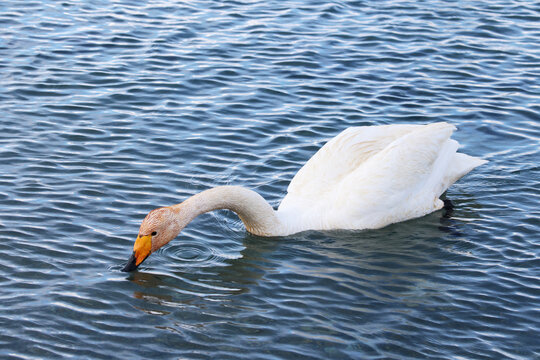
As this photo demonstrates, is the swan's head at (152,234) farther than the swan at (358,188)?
No

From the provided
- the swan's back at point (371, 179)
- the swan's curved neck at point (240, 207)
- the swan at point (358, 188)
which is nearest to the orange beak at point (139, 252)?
the swan's curved neck at point (240, 207)

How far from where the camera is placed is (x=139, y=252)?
9.11m

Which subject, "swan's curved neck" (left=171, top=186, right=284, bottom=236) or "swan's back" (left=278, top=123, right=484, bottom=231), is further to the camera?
"swan's back" (left=278, top=123, right=484, bottom=231)

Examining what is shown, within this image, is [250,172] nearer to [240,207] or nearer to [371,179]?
[240,207]

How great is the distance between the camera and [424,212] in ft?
36.6

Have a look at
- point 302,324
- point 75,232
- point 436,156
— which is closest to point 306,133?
point 436,156

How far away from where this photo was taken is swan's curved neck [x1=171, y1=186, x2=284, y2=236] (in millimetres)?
9648

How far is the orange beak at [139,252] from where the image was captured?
358 inches

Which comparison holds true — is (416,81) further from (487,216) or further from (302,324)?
(302,324)

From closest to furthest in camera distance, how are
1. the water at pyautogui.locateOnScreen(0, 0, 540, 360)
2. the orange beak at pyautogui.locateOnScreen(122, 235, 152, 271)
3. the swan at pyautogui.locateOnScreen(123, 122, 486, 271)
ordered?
the water at pyautogui.locateOnScreen(0, 0, 540, 360), the orange beak at pyautogui.locateOnScreen(122, 235, 152, 271), the swan at pyautogui.locateOnScreen(123, 122, 486, 271)

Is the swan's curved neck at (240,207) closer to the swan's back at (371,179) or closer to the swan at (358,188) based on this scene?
the swan at (358,188)

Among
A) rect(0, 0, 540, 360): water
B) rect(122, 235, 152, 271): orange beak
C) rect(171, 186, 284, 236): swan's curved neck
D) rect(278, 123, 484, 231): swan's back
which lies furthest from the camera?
rect(278, 123, 484, 231): swan's back

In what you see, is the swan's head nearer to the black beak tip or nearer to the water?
the black beak tip

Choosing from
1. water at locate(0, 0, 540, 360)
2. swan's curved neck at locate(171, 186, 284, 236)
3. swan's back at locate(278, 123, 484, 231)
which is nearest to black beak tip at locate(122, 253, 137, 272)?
water at locate(0, 0, 540, 360)
